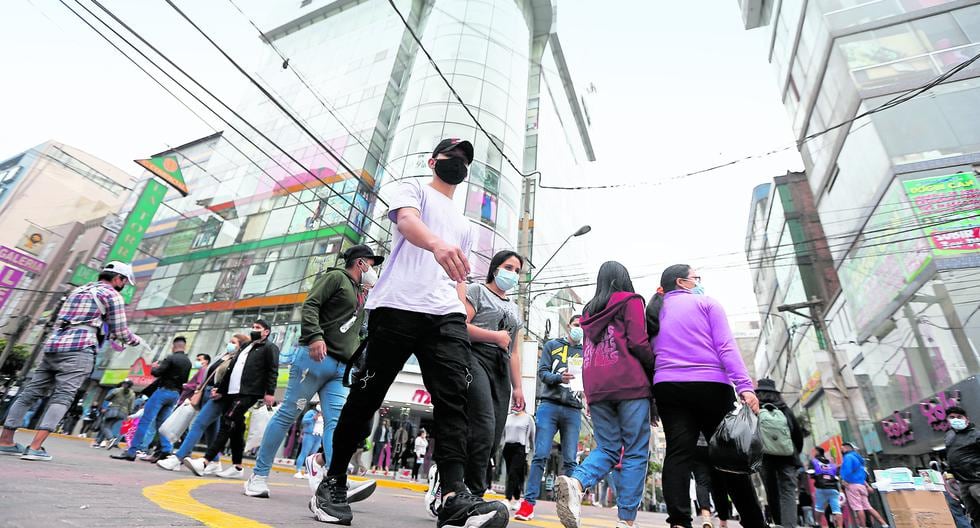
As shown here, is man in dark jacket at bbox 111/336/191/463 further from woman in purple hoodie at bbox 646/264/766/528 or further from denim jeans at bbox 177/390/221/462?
woman in purple hoodie at bbox 646/264/766/528

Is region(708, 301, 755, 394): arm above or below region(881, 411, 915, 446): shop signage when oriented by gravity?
below

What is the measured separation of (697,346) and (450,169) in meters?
1.77

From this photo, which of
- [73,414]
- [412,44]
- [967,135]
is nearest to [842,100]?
[967,135]

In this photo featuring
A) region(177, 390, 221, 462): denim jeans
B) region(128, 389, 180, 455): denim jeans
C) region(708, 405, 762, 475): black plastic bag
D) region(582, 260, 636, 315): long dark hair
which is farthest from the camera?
region(128, 389, 180, 455): denim jeans

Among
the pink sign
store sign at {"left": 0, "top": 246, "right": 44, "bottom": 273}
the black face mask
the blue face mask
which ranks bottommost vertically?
the blue face mask

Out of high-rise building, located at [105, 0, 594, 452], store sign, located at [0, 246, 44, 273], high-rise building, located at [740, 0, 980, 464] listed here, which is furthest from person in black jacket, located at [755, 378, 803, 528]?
store sign, located at [0, 246, 44, 273]

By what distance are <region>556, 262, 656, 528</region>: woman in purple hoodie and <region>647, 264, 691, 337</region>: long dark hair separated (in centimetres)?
12

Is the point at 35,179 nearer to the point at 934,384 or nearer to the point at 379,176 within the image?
the point at 379,176

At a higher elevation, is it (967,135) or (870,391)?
(967,135)

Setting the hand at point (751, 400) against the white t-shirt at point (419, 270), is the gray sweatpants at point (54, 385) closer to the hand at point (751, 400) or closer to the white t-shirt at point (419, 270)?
the white t-shirt at point (419, 270)

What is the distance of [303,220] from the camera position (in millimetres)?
24031

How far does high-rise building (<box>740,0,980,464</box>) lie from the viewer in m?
12.6

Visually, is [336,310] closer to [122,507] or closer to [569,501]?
[122,507]

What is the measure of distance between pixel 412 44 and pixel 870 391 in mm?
30076
